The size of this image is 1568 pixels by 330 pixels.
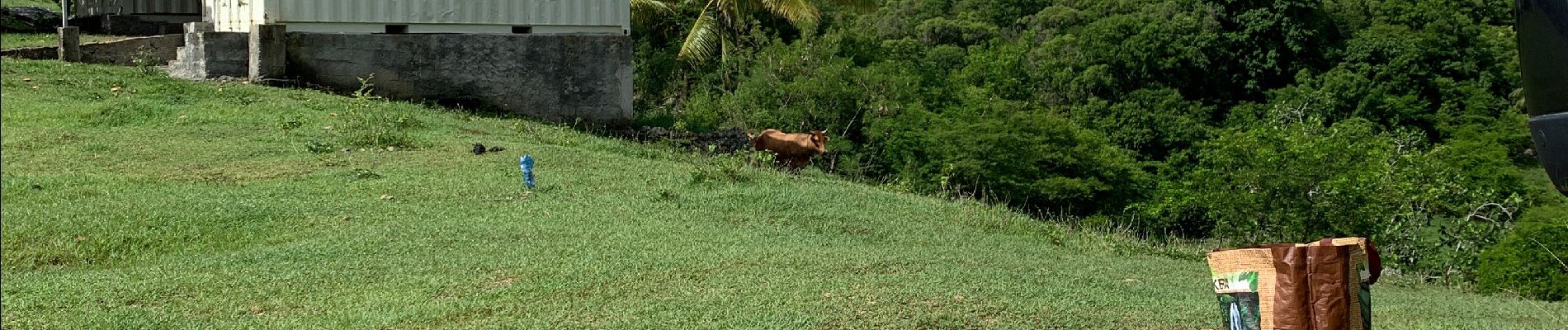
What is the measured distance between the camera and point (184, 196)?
9.02 m

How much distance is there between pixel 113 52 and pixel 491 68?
411 cm

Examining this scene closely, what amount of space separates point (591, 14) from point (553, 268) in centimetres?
902

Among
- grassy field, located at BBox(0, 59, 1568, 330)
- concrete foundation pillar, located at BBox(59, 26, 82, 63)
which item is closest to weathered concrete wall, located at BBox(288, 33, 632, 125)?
grassy field, located at BBox(0, 59, 1568, 330)

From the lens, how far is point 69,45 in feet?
49.1

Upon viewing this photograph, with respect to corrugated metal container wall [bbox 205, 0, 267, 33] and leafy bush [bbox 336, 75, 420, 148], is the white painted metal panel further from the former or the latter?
leafy bush [bbox 336, 75, 420, 148]

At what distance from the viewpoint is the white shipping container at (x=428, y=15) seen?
1442 centimetres

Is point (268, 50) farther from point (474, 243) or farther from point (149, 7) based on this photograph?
point (474, 243)

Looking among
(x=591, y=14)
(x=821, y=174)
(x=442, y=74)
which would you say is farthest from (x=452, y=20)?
(x=821, y=174)

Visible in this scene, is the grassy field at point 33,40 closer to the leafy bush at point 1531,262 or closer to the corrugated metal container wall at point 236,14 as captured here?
the corrugated metal container wall at point 236,14

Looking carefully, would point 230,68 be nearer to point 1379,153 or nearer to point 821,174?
point 821,174

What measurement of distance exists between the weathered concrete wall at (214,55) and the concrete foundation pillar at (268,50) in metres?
0.21

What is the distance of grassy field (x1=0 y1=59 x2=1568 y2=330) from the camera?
6629 mm

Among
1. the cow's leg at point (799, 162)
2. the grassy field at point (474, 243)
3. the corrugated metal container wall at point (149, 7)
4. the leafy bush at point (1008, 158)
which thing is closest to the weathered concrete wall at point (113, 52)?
the grassy field at point (474, 243)

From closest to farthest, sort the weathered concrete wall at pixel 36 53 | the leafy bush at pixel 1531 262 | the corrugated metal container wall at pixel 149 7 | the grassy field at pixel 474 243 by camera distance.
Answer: the grassy field at pixel 474 243 → the weathered concrete wall at pixel 36 53 → the corrugated metal container wall at pixel 149 7 → the leafy bush at pixel 1531 262
